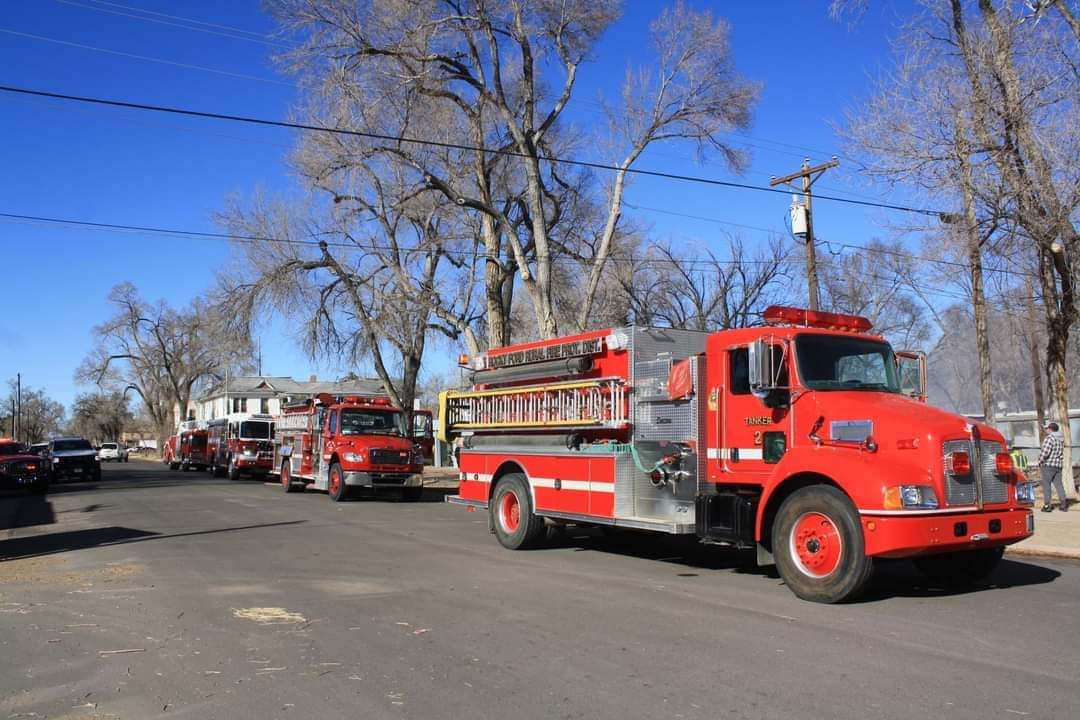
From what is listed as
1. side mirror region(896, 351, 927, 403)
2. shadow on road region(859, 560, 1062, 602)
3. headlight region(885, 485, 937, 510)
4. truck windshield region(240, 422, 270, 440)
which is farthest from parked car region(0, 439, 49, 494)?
headlight region(885, 485, 937, 510)

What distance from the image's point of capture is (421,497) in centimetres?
2538

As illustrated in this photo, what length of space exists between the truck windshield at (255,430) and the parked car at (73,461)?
6.43 metres

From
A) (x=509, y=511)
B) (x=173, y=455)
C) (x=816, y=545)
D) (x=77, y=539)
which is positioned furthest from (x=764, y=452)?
(x=173, y=455)

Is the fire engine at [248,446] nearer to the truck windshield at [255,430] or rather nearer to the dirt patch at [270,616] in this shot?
the truck windshield at [255,430]

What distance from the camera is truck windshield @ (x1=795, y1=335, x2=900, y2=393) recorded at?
31.3 ft

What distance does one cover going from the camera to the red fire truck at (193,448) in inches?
1667

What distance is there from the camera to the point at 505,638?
7113 mm

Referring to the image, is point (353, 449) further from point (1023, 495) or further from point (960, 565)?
point (1023, 495)

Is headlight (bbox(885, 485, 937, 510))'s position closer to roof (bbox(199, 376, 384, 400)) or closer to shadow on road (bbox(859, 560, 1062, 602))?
shadow on road (bbox(859, 560, 1062, 602))

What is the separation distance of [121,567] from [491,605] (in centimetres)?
531

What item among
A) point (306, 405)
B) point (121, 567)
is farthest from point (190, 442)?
point (121, 567)

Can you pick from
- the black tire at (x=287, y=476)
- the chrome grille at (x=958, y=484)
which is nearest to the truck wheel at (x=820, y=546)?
the chrome grille at (x=958, y=484)

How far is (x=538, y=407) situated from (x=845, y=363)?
14.6 ft

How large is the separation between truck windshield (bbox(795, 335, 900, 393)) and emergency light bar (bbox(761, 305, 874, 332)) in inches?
12.6
